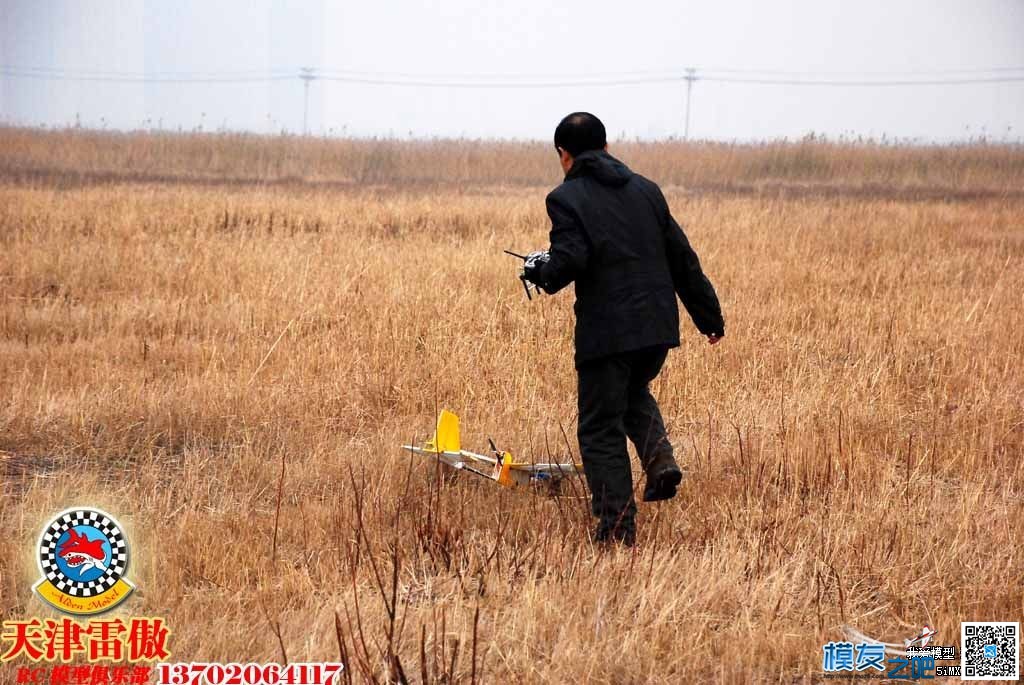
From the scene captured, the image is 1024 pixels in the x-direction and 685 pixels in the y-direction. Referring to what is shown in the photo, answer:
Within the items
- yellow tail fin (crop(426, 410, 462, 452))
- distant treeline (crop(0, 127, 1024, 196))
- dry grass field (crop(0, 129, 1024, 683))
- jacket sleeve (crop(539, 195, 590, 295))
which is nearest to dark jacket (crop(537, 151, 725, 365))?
jacket sleeve (crop(539, 195, 590, 295))

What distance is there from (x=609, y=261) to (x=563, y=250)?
20cm

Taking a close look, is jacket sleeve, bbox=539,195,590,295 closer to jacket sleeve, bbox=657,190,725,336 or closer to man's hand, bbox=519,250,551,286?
man's hand, bbox=519,250,551,286

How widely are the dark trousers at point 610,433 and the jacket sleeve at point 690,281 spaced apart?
0.32 m

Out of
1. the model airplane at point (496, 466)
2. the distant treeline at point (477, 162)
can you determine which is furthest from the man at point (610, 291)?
the distant treeline at point (477, 162)

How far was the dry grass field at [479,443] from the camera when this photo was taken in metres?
3.58

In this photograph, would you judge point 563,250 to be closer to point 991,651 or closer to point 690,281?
point 690,281

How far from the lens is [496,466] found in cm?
489

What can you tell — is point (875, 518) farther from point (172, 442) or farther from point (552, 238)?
point (172, 442)

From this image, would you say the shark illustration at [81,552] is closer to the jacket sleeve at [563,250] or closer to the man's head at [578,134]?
the jacket sleeve at [563,250]

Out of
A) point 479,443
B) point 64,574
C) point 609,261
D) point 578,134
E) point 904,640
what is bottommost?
point 904,640

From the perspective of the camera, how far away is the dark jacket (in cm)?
405

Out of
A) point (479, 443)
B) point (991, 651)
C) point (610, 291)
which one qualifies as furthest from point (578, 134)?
point (991, 651)

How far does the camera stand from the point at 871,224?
14422 millimetres

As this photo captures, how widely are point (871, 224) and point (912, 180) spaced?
11.8 meters
